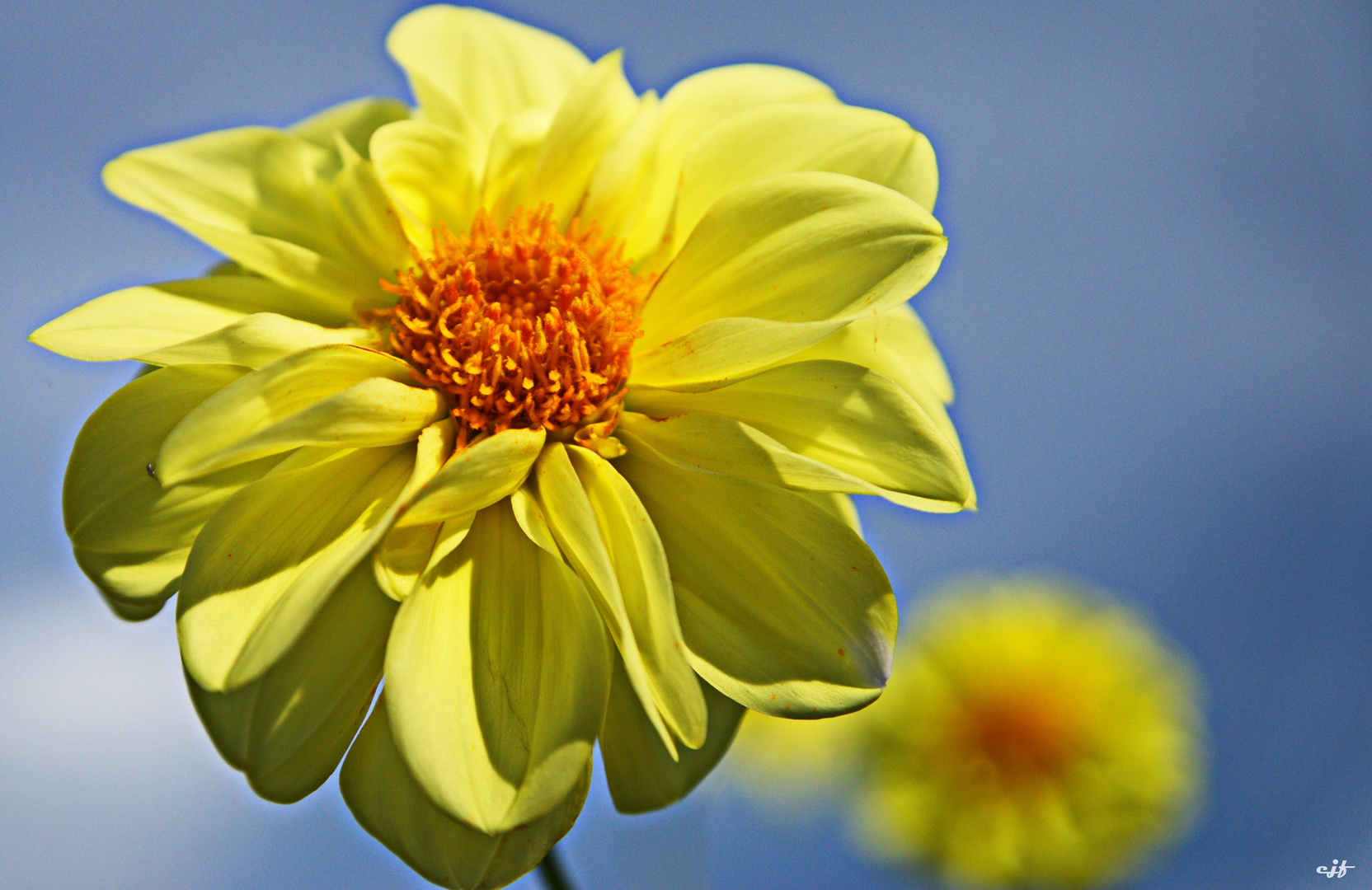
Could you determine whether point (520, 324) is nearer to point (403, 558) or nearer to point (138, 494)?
point (403, 558)

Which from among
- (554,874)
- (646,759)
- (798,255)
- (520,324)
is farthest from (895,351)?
(554,874)

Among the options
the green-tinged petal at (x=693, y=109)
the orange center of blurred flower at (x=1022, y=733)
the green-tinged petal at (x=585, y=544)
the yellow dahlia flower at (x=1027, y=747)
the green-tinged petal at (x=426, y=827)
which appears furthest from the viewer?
the orange center of blurred flower at (x=1022, y=733)

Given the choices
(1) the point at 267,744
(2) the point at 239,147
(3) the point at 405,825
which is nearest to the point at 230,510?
(1) the point at 267,744

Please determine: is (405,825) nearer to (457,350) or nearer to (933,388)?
(457,350)

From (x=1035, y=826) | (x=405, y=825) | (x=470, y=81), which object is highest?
(x=470, y=81)

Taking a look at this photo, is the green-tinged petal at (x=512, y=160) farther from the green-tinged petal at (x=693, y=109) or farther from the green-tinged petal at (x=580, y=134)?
the green-tinged petal at (x=693, y=109)

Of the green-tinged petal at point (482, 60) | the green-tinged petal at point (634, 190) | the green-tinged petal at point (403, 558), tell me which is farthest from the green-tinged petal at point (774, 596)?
the green-tinged petal at point (482, 60)

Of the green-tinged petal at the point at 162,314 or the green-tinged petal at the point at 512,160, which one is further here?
the green-tinged petal at the point at 512,160
